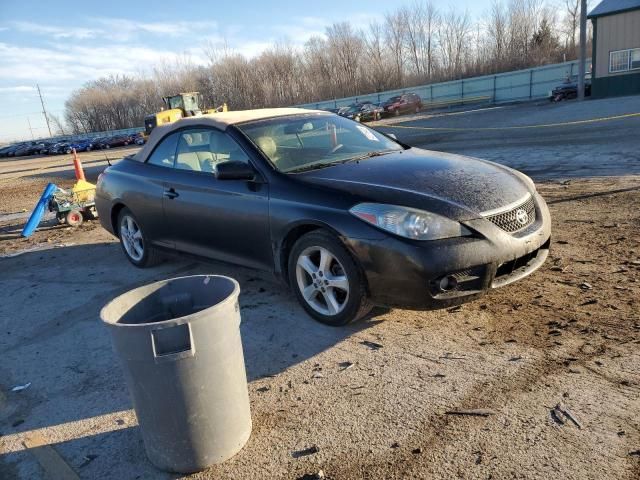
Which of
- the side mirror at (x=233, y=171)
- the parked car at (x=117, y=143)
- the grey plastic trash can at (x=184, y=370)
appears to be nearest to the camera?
the grey plastic trash can at (x=184, y=370)

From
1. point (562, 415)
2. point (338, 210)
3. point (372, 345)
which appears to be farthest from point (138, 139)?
point (562, 415)

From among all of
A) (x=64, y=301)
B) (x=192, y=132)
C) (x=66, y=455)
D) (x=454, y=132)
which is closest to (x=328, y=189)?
(x=192, y=132)

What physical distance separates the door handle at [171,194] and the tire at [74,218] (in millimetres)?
4993

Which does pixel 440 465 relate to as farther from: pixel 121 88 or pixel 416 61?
pixel 121 88

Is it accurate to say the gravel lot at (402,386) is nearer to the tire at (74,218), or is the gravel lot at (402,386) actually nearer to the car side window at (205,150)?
the car side window at (205,150)

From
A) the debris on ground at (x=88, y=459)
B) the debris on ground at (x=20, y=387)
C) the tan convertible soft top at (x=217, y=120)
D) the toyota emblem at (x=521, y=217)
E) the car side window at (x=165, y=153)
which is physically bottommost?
the debris on ground at (x=20, y=387)

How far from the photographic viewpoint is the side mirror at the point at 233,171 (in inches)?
163

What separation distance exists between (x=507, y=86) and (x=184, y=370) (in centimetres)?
4608

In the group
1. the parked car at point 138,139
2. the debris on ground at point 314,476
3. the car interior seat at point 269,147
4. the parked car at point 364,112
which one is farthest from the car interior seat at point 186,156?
the parked car at point 138,139

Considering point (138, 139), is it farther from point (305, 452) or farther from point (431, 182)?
point (305, 452)

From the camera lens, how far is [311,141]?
184 inches

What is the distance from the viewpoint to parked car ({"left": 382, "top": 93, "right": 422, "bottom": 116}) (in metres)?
40.8

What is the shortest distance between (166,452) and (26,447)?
0.99 m

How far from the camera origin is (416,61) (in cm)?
7656
